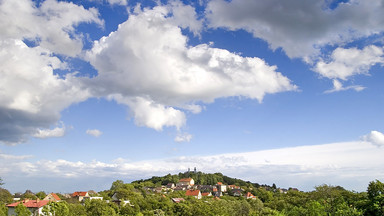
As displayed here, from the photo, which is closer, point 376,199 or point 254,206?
point 376,199

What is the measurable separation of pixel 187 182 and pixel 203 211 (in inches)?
5257

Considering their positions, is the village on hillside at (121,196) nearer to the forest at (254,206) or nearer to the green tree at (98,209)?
the forest at (254,206)

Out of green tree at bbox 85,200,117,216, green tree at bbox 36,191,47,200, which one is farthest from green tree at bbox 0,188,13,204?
green tree at bbox 85,200,117,216

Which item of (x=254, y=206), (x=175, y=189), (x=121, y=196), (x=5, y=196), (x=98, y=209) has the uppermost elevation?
(x=5, y=196)

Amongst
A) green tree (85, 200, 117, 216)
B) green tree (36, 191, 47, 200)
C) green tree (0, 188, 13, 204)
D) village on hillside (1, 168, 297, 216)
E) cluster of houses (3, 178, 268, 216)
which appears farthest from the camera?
green tree (36, 191, 47, 200)

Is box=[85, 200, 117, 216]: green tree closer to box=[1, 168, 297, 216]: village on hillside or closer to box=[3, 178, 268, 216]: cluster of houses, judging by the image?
box=[1, 168, 297, 216]: village on hillside

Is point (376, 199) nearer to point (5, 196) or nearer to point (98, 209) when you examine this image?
point (98, 209)

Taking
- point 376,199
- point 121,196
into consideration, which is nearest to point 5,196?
point 121,196

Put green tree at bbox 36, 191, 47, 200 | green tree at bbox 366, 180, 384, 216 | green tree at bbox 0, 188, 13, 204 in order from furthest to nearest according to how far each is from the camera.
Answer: green tree at bbox 36, 191, 47, 200
green tree at bbox 0, 188, 13, 204
green tree at bbox 366, 180, 384, 216

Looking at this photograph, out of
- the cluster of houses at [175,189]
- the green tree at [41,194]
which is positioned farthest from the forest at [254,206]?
the green tree at [41,194]

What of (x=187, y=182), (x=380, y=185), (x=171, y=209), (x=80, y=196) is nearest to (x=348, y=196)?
(x=380, y=185)

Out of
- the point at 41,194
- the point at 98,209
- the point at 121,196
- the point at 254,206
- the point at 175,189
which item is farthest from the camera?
the point at 175,189

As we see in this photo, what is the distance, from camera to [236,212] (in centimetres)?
8269

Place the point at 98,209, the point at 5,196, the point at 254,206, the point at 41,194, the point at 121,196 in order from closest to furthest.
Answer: the point at 98,209
the point at 254,206
the point at 5,196
the point at 121,196
the point at 41,194
